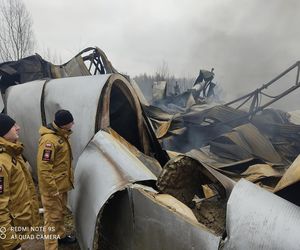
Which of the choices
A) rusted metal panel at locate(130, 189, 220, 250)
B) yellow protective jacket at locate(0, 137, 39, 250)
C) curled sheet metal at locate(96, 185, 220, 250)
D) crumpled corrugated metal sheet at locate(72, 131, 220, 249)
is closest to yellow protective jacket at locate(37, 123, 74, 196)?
crumpled corrugated metal sheet at locate(72, 131, 220, 249)

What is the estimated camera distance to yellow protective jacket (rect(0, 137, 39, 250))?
2.58 metres

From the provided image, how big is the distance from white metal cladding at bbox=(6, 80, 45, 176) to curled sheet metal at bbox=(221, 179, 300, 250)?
3.33m

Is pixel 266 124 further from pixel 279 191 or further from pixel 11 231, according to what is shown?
pixel 11 231

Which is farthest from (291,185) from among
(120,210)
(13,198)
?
(13,198)

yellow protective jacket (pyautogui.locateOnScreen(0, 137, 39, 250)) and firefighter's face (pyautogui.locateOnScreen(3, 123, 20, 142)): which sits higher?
firefighter's face (pyautogui.locateOnScreen(3, 123, 20, 142))

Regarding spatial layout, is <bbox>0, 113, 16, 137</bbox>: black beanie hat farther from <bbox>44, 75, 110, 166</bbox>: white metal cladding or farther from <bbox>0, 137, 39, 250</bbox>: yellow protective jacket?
<bbox>44, 75, 110, 166</bbox>: white metal cladding

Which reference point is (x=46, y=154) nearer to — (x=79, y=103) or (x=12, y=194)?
(x=79, y=103)

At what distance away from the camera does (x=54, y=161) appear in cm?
369

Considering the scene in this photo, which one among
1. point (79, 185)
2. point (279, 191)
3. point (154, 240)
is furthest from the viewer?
point (79, 185)

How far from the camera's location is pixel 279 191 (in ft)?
7.98

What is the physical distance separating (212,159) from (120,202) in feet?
8.05

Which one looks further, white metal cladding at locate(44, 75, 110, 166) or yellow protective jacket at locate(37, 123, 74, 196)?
white metal cladding at locate(44, 75, 110, 166)

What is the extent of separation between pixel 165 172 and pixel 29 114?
276cm

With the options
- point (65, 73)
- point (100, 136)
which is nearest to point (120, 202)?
point (100, 136)
